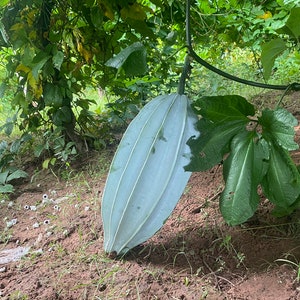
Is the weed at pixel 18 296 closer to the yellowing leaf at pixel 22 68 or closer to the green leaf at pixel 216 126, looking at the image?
the green leaf at pixel 216 126

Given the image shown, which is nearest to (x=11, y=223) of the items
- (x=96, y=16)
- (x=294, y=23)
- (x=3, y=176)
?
(x=3, y=176)

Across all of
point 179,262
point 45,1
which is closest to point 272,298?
point 179,262

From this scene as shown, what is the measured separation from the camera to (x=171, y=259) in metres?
1.11

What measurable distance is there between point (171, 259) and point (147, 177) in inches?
8.9

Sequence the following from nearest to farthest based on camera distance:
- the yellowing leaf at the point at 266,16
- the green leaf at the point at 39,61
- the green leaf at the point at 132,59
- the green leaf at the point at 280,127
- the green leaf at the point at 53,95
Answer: the green leaf at the point at 280,127 < the green leaf at the point at 132,59 < the green leaf at the point at 39,61 < the green leaf at the point at 53,95 < the yellowing leaf at the point at 266,16

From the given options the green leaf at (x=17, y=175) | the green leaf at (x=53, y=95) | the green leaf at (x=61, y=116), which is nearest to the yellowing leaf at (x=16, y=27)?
Result: the green leaf at (x=53, y=95)

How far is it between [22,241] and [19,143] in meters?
0.68

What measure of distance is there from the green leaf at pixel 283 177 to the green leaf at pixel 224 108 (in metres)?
0.11

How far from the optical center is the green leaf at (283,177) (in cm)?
95

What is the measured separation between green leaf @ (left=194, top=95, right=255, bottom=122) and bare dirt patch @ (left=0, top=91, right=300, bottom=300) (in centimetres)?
34

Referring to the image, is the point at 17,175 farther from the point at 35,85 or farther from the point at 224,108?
the point at 224,108

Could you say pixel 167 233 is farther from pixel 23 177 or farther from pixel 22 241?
pixel 23 177

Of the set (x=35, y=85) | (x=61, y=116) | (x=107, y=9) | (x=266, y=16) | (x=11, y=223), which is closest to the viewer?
(x=11, y=223)

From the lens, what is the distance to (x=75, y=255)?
118 cm
